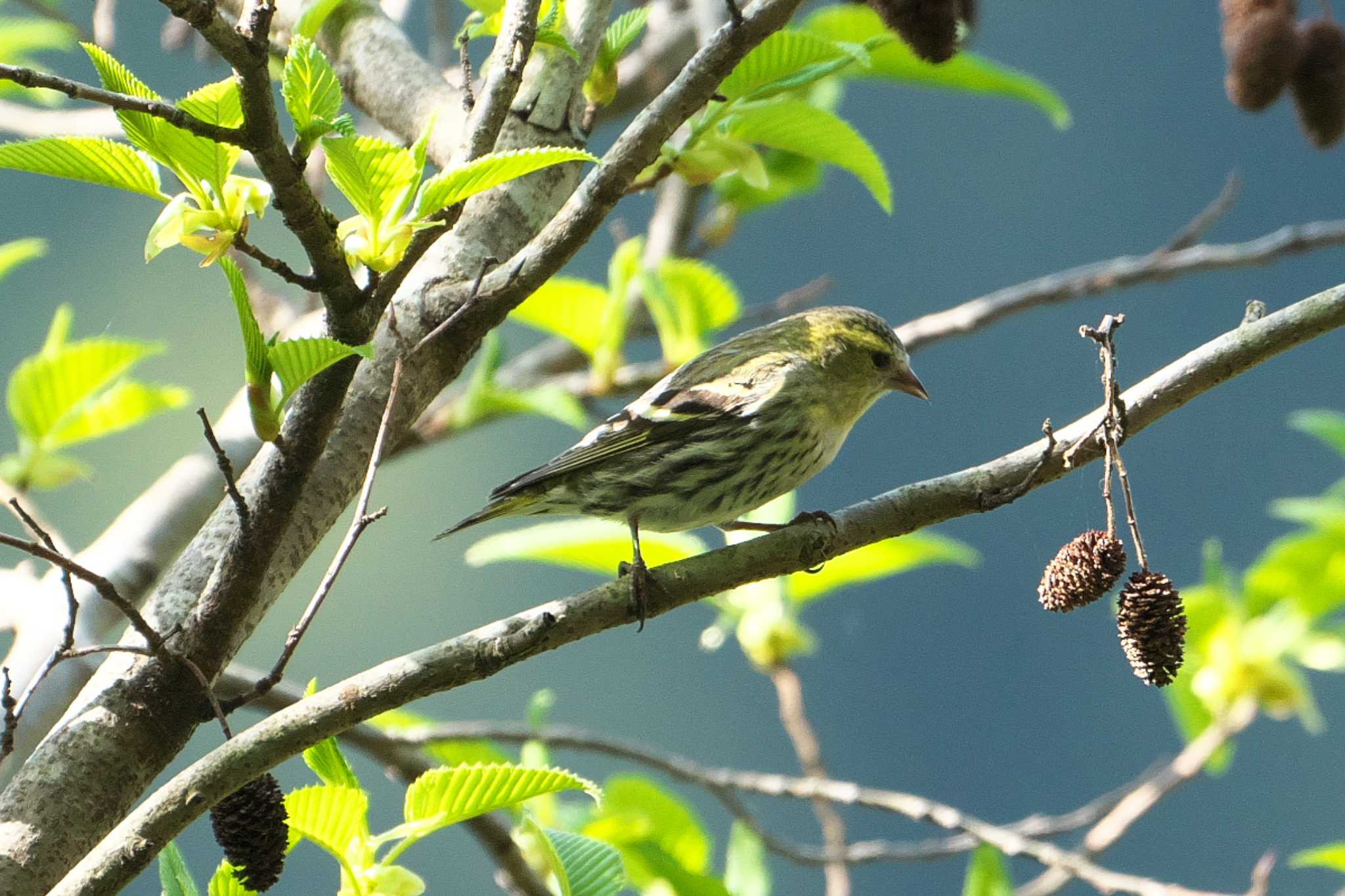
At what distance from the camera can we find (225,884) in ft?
5.04

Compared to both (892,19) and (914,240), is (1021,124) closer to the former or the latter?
(914,240)

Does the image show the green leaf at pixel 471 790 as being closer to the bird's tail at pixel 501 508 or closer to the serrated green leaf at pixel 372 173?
the serrated green leaf at pixel 372 173

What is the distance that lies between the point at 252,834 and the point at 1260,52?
211cm

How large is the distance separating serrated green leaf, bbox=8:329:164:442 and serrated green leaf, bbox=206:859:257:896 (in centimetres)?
169

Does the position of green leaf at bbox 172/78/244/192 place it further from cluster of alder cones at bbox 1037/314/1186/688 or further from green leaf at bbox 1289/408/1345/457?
green leaf at bbox 1289/408/1345/457

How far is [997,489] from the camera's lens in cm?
180

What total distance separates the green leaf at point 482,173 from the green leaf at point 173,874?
28.8 inches

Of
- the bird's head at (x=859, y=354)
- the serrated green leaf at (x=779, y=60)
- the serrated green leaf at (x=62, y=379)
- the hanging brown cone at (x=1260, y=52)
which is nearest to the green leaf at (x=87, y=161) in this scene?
the serrated green leaf at (x=779, y=60)

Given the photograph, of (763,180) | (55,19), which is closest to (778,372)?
(763,180)

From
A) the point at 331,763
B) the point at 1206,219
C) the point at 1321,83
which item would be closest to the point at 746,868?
the point at 331,763

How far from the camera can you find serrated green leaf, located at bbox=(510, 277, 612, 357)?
339 centimetres

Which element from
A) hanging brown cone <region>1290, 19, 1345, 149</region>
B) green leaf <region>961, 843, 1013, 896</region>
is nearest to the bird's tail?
green leaf <region>961, 843, 1013, 896</region>

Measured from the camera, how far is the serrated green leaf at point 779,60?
2.05m

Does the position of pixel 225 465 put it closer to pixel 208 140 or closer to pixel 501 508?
pixel 208 140
